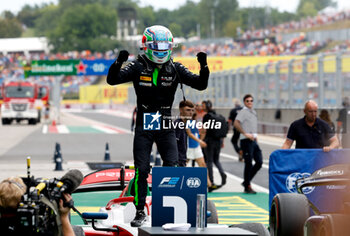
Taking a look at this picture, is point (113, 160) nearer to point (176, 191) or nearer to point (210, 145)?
point (210, 145)

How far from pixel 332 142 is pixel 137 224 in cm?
462

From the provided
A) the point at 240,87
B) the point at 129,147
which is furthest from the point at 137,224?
the point at 240,87

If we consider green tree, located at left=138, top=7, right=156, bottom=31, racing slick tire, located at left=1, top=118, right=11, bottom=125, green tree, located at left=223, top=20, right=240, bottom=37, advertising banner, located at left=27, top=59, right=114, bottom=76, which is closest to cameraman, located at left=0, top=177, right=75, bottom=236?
green tree, located at left=138, top=7, right=156, bottom=31

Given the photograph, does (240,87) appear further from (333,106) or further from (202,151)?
(202,151)

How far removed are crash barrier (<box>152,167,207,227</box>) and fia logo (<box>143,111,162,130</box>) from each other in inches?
51.7

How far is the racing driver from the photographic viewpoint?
6988 mm

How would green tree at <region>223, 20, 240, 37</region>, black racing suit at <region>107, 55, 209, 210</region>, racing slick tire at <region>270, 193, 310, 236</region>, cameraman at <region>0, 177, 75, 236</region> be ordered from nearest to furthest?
cameraman at <region>0, 177, 75, 236</region>
racing slick tire at <region>270, 193, 310, 236</region>
black racing suit at <region>107, 55, 209, 210</region>
green tree at <region>223, 20, 240, 37</region>

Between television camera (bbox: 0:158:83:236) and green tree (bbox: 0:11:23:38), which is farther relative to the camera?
green tree (bbox: 0:11:23:38)

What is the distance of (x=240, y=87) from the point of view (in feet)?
138

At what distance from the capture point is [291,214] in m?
6.74

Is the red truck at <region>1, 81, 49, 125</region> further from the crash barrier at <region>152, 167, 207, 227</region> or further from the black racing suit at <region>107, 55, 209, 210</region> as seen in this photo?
the crash barrier at <region>152, 167, 207, 227</region>

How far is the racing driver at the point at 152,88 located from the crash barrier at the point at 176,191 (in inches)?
40.1

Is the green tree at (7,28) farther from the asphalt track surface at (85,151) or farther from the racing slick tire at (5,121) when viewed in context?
the asphalt track surface at (85,151)

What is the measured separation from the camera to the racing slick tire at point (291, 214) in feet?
22.0
